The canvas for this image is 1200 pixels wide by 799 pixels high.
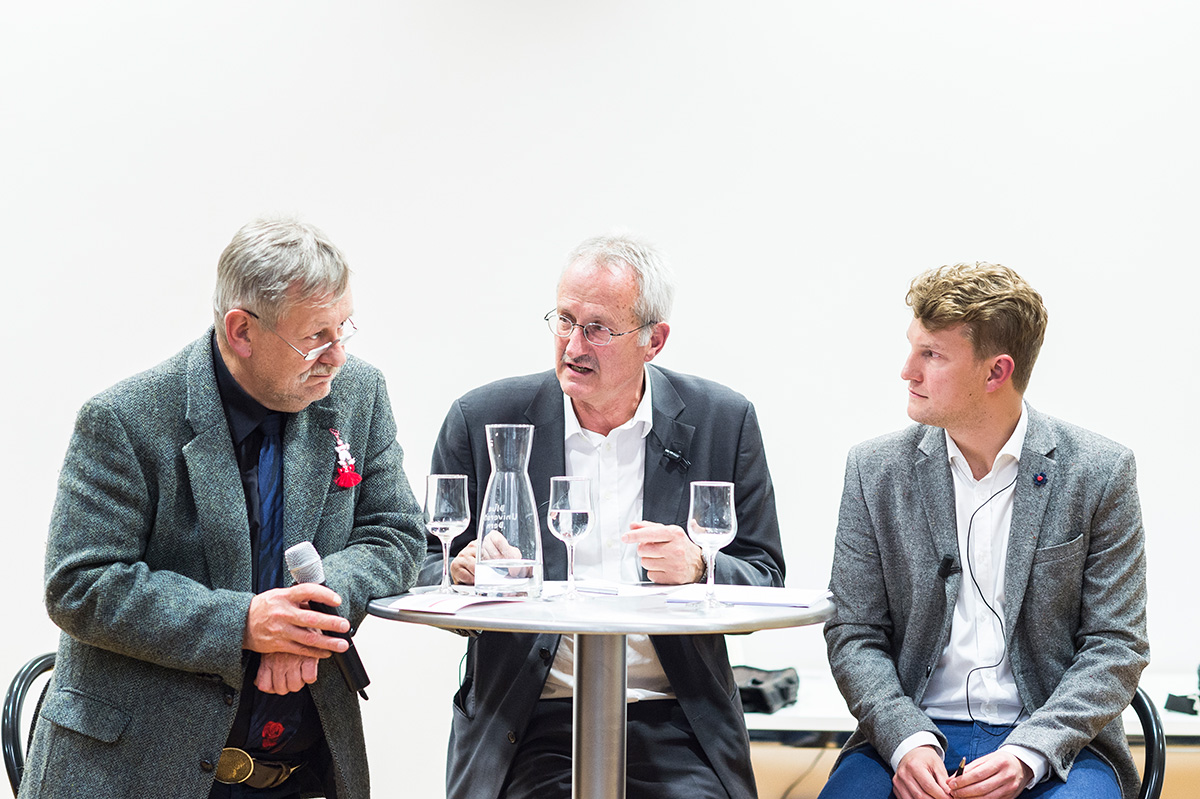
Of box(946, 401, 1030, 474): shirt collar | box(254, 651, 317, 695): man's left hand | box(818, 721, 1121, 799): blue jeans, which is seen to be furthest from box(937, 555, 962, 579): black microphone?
box(254, 651, 317, 695): man's left hand

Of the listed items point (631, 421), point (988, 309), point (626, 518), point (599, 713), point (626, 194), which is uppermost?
point (626, 194)

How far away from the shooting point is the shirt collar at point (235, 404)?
2170mm

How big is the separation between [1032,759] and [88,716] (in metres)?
1.83

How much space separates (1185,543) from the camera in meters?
3.74

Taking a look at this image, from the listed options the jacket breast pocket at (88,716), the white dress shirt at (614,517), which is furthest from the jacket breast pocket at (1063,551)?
the jacket breast pocket at (88,716)

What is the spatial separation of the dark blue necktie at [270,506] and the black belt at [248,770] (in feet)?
1.08

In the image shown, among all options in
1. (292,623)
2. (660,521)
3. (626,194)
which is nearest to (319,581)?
(292,623)

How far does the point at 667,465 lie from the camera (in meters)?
2.60

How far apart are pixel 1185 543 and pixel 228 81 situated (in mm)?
3758

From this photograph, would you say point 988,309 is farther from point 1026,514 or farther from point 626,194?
point 626,194

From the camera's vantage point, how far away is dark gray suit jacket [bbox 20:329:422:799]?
197 cm

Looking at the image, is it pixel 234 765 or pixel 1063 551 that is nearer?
pixel 234 765

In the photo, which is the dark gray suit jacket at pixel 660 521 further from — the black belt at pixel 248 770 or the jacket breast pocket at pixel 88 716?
the jacket breast pocket at pixel 88 716

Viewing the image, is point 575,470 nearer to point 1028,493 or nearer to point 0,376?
point 1028,493
